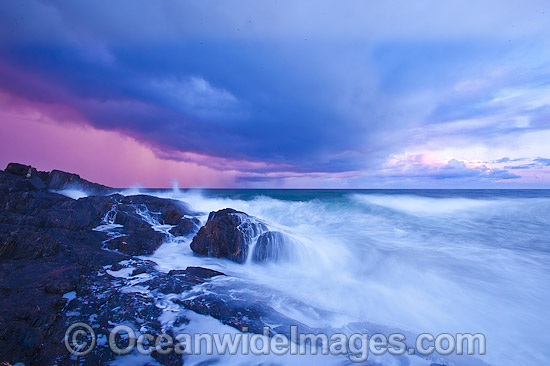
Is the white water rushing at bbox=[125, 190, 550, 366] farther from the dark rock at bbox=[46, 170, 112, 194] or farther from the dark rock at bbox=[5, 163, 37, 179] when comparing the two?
the dark rock at bbox=[46, 170, 112, 194]

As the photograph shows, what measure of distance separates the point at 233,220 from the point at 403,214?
54.8 feet

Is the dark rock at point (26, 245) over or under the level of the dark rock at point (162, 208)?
under

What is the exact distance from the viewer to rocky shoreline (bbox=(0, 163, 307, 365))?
3.29m

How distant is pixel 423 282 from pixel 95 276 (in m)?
9.15

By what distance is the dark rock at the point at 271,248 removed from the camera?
8.22 metres

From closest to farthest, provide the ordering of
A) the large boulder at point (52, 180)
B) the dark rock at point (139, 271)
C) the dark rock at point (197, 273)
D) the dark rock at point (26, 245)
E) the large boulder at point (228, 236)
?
the dark rock at point (26, 245)
the dark rock at point (139, 271)
the dark rock at point (197, 273)
the large boulder at point (228, 236)
the large boulder at point (52, 180)

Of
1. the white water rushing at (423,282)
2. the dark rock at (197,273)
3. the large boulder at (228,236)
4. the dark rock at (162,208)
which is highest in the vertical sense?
the dark rock at (162,208)

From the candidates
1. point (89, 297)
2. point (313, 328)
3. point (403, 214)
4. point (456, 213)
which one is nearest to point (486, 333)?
point (313, 328)

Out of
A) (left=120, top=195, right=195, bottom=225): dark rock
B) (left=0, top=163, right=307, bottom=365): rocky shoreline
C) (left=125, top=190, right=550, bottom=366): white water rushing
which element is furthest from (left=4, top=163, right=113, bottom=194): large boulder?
(left=125, top=190, right=550, bottom=366): white water rushing

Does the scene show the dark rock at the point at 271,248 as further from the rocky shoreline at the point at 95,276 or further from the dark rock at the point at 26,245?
the dark rock at the point at 26,245

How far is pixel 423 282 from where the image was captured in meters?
6.88

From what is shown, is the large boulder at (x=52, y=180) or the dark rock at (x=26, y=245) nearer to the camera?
the dark rock at (x=26, y=245)

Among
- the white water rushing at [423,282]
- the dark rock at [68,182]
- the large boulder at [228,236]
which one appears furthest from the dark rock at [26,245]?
the dark rock at [68,182]

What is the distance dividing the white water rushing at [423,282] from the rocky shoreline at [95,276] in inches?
31.5
